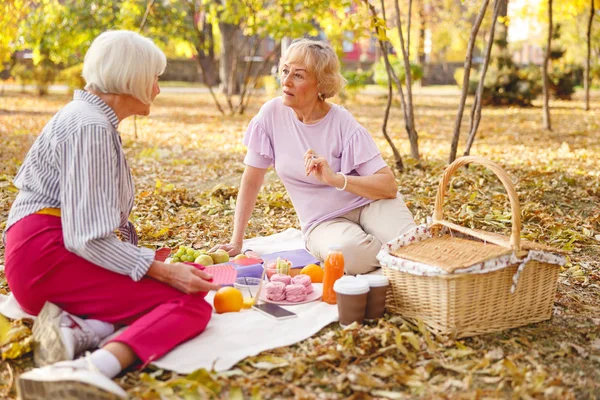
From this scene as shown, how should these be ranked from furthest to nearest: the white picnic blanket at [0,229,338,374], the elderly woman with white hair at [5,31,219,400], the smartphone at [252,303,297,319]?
the smartphone at [252,303,297,319] → the white picnic blanket at [0,229,338,374] → the elderly woman with white hair at [5,31,219,400]

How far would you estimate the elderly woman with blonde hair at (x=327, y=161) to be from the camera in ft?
12.6

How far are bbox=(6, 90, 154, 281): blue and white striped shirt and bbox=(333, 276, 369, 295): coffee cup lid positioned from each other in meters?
0.86

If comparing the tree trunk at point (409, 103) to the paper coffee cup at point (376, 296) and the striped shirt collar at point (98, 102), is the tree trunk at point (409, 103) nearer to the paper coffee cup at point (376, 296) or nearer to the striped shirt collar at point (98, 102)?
the paper coffee cup at point (376, 296)

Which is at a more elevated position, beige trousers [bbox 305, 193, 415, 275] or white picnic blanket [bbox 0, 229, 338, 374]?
beige trousers [bbox 305, 193, 415, 275]

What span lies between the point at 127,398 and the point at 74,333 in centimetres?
45

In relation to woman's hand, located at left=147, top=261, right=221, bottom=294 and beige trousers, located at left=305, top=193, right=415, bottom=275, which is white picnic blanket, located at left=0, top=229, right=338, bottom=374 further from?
beige trousers, located at left=305, top=193, right=415, bottom=275

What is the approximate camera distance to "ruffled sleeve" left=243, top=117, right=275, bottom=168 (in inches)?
164

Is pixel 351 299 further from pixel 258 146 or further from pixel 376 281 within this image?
pixel 258 146

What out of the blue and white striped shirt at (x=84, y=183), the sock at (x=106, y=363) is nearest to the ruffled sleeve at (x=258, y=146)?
the blue and white striped shirt at (x=84, y=183)

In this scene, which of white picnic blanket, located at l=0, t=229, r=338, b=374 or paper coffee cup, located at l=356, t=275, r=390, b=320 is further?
paper coffee cup, located at l=356, t=275, r=390, b=320

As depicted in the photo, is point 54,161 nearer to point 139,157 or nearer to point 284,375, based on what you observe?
point 284,375

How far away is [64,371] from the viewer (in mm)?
2307

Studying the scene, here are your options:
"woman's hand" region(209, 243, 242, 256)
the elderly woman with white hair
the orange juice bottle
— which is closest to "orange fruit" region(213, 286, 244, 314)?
the elderly woman with white hair

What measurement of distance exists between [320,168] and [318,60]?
2.22 feet
